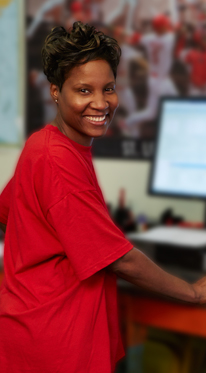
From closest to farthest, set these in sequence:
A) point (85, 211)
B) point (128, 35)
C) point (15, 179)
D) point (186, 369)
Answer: point (85, 211) < point (15, 179) < point (186, 369) < point (128, 35)

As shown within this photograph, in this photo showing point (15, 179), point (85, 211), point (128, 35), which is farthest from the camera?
point (128, 35)

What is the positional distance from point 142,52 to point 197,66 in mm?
257

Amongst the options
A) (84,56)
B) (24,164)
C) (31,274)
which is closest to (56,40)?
(84,56)

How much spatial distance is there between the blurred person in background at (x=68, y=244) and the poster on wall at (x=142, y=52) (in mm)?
1072

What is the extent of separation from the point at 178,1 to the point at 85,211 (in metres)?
1.34

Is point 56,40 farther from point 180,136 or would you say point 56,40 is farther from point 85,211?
point 180,136

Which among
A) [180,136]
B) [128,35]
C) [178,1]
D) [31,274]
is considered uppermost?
[178,1]

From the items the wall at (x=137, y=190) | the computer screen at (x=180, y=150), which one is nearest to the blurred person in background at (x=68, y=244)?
the computer screen at (x=180, y=150)

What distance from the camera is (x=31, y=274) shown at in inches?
33.9

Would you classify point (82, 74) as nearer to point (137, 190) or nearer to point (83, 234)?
point (83, 234)

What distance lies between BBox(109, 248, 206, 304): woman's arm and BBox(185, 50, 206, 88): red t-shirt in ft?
3.69

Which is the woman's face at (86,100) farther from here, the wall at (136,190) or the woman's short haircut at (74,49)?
the wall at (136,190)

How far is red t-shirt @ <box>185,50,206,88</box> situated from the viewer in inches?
71.6

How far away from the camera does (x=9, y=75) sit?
7.64 feet
